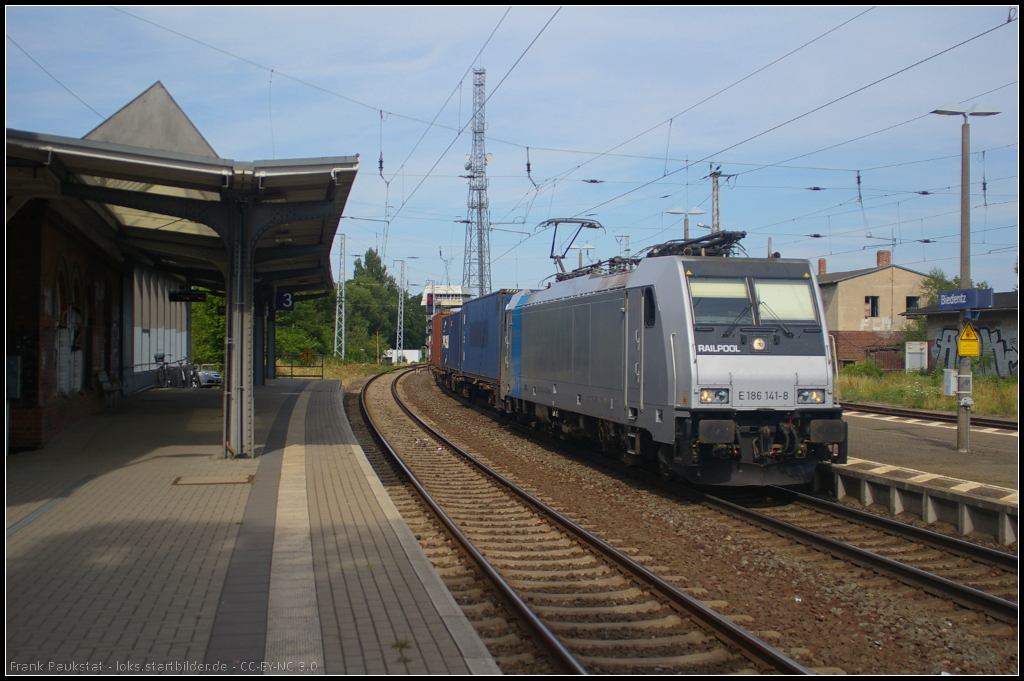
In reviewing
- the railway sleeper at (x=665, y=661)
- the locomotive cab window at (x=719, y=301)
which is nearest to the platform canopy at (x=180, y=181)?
the locomotive cab window at (x=719, y=301)

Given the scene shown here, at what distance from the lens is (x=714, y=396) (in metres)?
9.09

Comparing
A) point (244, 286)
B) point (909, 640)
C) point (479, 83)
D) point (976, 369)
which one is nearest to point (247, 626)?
point (909, 640)

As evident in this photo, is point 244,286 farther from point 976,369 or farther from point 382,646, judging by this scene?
point 976,369

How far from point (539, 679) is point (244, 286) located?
910 centimetres

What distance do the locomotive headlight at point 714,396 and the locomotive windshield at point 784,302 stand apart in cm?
118

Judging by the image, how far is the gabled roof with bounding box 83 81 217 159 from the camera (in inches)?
641

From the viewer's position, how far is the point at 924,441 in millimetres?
14078

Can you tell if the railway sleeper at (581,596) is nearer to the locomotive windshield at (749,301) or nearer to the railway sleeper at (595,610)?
Answer: the railway sleeper at (595,610)

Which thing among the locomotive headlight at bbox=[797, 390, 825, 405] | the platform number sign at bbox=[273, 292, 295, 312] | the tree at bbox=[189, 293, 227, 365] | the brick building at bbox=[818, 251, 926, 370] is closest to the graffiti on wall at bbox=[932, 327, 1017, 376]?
the brick building at bbox=[818, 251, 926, 370]

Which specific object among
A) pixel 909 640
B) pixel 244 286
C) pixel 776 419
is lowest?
pixel 909 640

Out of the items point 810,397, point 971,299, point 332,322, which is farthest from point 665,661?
point 332,322

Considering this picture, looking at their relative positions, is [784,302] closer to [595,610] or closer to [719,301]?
[719,301]

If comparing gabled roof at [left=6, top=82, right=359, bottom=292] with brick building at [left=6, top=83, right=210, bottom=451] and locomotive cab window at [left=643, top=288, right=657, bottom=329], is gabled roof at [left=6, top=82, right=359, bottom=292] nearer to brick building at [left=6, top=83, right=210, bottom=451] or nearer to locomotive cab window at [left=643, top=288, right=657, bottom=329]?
brick building at [left=6, top=83, right=210, bottom=451]

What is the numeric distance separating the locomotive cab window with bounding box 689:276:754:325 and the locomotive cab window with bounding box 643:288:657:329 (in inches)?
25.9
